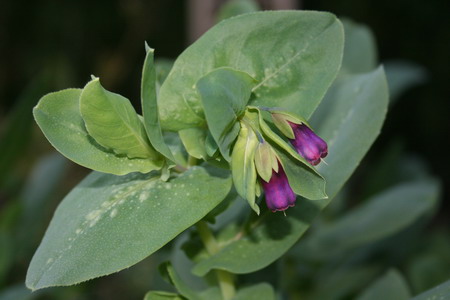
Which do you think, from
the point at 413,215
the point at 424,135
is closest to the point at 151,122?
the point at 413,215

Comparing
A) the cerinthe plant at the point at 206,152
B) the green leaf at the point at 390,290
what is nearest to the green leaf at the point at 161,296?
the cerinthe plant at the point at 206,152

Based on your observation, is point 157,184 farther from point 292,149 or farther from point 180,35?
point 180,35

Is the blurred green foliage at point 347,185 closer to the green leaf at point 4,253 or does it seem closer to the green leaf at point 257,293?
the green leaf at point 4,253

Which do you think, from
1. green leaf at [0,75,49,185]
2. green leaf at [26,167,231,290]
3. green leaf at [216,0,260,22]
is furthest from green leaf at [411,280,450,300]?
green leaf at [0,75,49,185]

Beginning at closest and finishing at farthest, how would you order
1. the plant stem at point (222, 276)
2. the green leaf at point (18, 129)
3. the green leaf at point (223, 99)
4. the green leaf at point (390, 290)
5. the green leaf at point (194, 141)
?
1. the green leaf at point (223, 99)
2. the green leaf at point (194, 141)
3. the plant stem at point (222, 276)
4. the green leaf at point (390, 290)
5. the green leaf at point (18, 129)

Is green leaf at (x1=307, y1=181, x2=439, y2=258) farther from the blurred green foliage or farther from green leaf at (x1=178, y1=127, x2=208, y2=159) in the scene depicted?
green leaf at (x1=178, y1=127, x2=208, y2=159)

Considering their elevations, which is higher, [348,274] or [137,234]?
[137,234]
